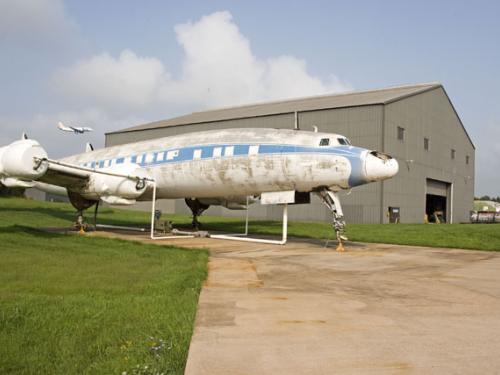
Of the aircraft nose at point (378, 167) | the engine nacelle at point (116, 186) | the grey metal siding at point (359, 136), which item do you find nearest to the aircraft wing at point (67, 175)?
the engine nacelle at point (116, 186)

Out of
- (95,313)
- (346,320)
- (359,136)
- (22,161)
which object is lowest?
(95,313)

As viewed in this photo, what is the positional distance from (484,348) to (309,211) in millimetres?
35699

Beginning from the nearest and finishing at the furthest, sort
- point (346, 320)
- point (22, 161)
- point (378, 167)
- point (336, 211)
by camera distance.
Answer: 1. point (346, 320)
2. point (378, 167)
3. point (22, 161)
4. point (336, 211)

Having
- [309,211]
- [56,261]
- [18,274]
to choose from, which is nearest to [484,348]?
[18,274]

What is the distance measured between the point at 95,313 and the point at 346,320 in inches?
132

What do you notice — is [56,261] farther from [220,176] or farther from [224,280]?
[220,176]

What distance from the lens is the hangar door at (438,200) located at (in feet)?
167

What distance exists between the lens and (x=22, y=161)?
16.0m

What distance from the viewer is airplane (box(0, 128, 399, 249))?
51.7 ft

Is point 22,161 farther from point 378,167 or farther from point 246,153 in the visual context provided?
point 378,167

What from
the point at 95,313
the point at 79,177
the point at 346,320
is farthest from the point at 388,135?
the point at 95,313

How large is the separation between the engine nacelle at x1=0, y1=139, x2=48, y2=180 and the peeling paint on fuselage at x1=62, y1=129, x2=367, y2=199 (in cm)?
525

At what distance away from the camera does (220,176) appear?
18062 mm

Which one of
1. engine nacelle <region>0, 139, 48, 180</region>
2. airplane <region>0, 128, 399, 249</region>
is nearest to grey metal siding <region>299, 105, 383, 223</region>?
airplane <region>0, 128, 399, 249</region>
